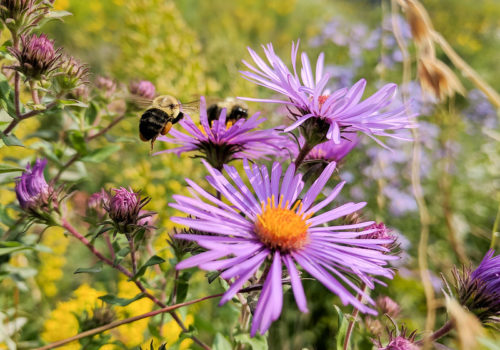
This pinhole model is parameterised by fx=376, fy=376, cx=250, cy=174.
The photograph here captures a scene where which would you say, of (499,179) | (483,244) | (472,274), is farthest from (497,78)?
(472,274)

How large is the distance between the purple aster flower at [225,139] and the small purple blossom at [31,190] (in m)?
0.25

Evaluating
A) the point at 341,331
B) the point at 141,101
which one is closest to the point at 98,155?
the point at 141,101

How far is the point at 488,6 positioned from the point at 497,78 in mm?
3832

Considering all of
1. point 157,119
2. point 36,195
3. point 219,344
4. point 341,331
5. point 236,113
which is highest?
point 236,113

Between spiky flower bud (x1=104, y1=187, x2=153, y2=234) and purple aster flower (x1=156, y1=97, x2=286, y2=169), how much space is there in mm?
127

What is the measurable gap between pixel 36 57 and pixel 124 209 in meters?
0.33

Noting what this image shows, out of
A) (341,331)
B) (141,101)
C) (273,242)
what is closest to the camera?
(273,242)

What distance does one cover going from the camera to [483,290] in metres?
0.61

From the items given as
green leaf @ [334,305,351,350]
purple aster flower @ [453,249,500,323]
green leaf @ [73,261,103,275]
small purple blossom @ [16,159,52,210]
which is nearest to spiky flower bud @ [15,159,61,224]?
small purple blossom @ [16,159,52,210]

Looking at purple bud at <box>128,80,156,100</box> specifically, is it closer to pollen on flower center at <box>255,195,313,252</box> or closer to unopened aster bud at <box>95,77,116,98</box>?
unopened aster bud at <box>95,77,116,98</box>

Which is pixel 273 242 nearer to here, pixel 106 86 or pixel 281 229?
pixel 281 229

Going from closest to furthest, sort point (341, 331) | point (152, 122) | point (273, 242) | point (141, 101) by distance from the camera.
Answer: point (273, 242), point (341, 331), point (152, 122), point (141, 101)

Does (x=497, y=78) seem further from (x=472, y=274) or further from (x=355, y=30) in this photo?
(x=472, y=274)

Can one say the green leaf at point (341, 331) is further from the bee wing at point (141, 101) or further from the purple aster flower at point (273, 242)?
→ the bee wing at point (141, 101)
